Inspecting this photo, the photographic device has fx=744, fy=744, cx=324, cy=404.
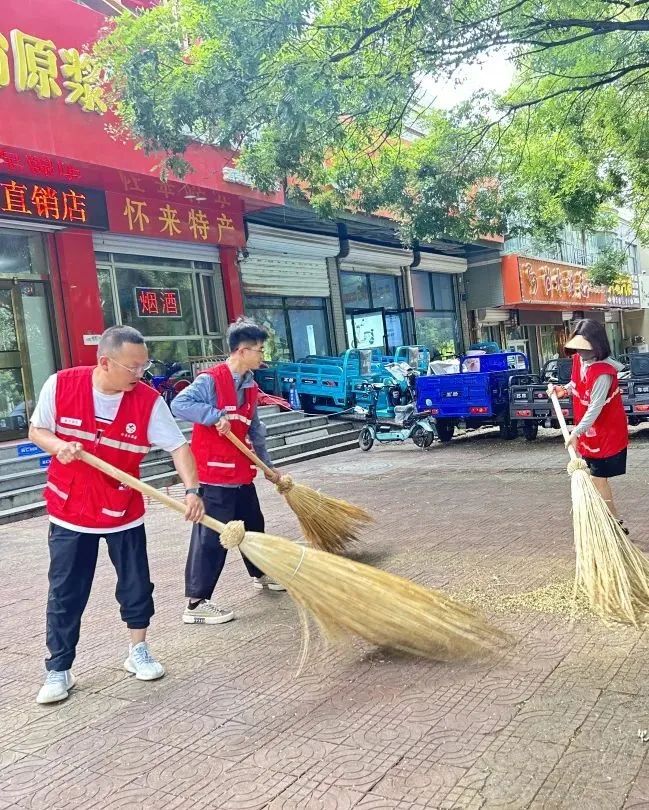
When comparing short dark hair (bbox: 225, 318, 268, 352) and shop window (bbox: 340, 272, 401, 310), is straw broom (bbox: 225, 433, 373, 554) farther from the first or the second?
shop window (bbox: 340, 272, 401, 310)

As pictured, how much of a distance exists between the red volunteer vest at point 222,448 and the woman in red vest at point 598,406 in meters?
2.14

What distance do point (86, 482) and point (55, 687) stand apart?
89cm

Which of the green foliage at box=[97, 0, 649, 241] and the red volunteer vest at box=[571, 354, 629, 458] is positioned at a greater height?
the green foliage at box=[97, 0, 649, 241]

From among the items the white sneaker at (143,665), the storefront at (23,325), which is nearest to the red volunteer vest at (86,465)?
the white sneaker at (143,665)

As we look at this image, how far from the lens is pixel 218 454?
4.15m

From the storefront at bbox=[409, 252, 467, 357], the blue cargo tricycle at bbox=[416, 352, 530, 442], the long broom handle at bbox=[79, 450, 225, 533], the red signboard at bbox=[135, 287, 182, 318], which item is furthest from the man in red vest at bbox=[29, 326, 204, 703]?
the storefront at bbox=[409, 252, 467, 357]

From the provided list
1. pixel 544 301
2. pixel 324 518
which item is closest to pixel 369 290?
pixel 544 301

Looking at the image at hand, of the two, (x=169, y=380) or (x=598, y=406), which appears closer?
(x=598, y=406)

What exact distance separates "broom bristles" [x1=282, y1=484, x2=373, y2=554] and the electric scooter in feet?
20.8

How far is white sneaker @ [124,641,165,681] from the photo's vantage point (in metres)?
3.34

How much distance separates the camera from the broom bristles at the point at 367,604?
3186 millimetres

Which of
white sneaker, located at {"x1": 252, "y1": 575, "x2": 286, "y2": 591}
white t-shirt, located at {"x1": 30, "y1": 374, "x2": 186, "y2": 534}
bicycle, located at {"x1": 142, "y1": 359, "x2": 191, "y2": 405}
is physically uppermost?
bicycle, located at {"x1": 142, "y1": 359, "x2": 191, "y2": 405}

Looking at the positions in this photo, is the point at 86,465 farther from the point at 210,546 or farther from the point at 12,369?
the point at 12,369

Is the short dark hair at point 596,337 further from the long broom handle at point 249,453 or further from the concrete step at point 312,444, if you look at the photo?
the concrete step at point 312,444
